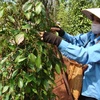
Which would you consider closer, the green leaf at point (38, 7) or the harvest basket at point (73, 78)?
the green leaf at point (38, 7)

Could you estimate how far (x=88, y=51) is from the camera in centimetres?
216

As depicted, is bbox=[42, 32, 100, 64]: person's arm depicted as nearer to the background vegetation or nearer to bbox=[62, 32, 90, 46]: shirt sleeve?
the background vegetation

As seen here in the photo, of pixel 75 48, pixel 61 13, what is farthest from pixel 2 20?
pixel 61 13

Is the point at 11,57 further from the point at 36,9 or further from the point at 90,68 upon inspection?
the point at 90,68

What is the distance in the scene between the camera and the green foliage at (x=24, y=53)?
1.90 meters

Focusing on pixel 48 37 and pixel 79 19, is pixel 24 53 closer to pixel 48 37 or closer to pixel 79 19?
pixel 48 37

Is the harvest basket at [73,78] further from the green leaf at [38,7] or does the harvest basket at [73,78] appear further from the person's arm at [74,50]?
the green leaf at [38,7]

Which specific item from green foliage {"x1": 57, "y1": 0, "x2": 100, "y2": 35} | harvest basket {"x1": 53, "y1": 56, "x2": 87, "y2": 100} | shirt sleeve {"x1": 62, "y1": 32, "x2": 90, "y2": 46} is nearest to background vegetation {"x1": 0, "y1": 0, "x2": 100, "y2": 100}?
harvest basket {"x1": 53, "y1": 56, "x2": 87, "y2": 100}

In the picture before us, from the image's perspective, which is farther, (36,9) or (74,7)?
(74,7)

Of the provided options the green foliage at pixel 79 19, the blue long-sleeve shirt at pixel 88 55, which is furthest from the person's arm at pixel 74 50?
the green foliage at pixel 79 19

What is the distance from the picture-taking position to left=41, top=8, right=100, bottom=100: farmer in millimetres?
2064

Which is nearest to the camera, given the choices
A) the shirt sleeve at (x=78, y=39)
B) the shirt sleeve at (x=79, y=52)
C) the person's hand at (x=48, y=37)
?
the person's hand at (x=48, y=37)

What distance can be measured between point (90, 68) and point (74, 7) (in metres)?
5.03

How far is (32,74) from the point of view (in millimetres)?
1980
